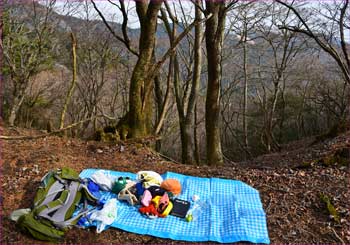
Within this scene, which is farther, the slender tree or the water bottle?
the slender tree

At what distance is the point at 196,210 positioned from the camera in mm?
3193

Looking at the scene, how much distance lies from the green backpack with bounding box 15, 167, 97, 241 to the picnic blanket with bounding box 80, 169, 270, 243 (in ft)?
1.09

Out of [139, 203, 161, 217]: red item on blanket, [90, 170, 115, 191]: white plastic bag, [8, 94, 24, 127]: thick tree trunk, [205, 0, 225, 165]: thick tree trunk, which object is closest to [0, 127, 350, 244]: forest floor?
[139, 203, 161, 217]: red item on blanket

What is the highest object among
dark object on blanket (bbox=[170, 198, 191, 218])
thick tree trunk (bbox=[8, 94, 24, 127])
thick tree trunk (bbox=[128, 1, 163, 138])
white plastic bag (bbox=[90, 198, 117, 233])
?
thick tree trunk (bbox=[128, 1, 163, 138])

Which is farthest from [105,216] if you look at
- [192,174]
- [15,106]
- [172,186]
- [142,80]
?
[15,106]

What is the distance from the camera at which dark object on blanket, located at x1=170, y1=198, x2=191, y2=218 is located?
3093 mm

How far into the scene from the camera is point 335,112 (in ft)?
43.5

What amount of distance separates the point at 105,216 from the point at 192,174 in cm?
136

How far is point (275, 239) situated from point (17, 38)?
10.9 metres

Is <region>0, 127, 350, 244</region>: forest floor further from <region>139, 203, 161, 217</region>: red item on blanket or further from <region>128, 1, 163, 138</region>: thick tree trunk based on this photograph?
<region>128, 1, 163, 138</region>: thick tree trunk

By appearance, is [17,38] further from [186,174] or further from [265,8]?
[186,174]

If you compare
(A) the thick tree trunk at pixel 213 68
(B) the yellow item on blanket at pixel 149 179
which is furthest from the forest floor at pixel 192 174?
(A) the thick tree trunk at pixel 213 68

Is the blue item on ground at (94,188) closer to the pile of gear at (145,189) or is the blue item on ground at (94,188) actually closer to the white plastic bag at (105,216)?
the pile of gear at (145,189)

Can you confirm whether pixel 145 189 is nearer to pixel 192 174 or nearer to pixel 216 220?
pixel 216 220
